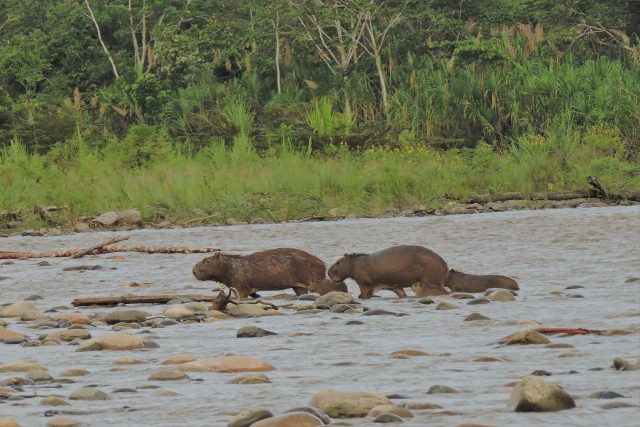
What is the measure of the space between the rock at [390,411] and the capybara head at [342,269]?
13.0 feet

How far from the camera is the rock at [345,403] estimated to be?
3.29 metres

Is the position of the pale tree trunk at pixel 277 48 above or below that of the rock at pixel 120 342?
above

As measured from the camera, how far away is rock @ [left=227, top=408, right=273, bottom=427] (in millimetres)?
3125

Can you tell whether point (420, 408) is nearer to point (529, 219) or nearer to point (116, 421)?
point (116, 421)

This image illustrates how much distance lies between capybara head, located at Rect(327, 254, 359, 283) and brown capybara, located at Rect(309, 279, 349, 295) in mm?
38

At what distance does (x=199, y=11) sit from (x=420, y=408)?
25.9 meters

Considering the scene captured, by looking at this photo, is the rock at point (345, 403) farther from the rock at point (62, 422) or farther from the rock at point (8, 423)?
the rock at point (8, 423)

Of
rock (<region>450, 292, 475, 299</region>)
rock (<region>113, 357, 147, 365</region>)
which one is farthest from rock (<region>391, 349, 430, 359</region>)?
rock (<region>450, 292, 475, 299</region>)

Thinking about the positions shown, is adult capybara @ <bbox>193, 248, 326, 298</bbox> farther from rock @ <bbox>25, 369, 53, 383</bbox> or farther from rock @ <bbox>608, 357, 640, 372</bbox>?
rock @ <bbox>608, 357, 640, 372</bbox>

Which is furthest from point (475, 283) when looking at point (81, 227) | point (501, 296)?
point (81, 227)

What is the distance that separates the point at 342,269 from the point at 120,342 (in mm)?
2431

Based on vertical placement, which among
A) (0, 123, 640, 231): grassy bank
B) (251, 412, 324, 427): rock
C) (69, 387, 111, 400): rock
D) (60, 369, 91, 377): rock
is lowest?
(0, 123, 640, 231): grassy bank

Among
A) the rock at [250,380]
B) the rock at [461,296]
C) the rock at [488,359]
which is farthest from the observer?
the rock at [461,296]

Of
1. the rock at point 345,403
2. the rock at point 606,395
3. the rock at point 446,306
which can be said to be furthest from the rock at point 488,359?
the rock at point 446,306
